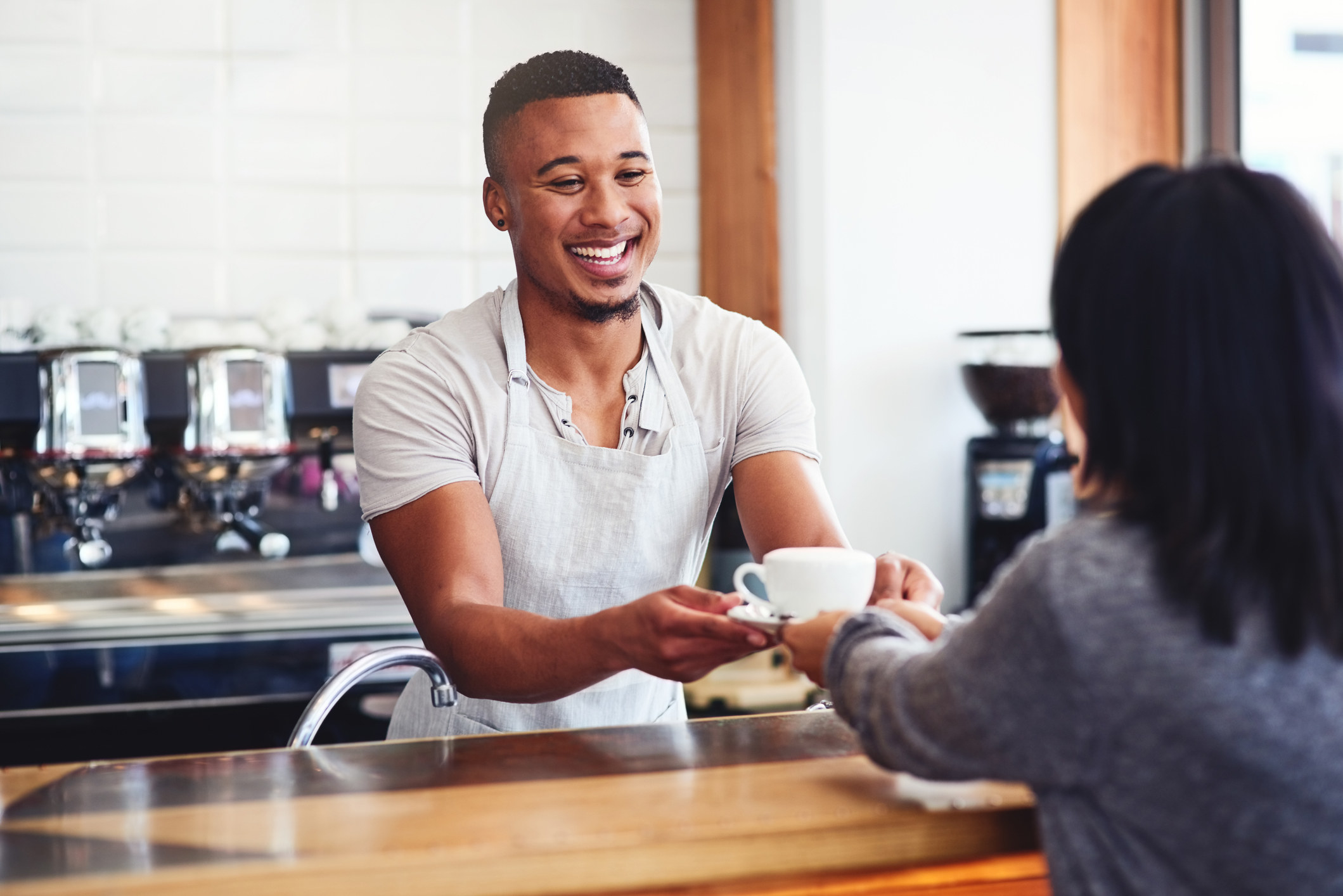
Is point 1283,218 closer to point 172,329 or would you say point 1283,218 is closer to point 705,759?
point 705,759

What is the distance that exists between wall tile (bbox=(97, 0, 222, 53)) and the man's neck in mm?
1759

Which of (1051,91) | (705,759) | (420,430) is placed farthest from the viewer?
(1051,91)

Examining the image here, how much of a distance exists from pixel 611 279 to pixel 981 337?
170cm

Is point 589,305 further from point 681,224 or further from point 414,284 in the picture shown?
point 681,224

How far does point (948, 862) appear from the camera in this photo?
962 mm

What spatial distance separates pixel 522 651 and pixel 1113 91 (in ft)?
8.69

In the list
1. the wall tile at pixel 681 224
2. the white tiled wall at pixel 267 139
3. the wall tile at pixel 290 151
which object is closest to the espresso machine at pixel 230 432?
the white tiled wall at pixel 267 139

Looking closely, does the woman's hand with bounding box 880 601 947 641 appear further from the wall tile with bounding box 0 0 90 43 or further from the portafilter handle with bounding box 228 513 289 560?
the wall tile with bounding box 0 0 90 43

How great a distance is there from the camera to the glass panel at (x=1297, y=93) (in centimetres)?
318

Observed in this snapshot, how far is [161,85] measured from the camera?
2.96m

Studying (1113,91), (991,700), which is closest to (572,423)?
(991,700)

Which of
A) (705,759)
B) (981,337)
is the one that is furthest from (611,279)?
(981,337)

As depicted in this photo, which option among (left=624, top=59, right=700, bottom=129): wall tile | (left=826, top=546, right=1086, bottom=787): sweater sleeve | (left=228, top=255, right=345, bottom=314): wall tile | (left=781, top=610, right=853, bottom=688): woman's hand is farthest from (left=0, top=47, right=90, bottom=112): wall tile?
(left=826, top=546, right=1086, bottom=787): sweater sleeve

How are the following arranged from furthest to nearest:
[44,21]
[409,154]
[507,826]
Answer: [409,154], [44,21], [507,826]
